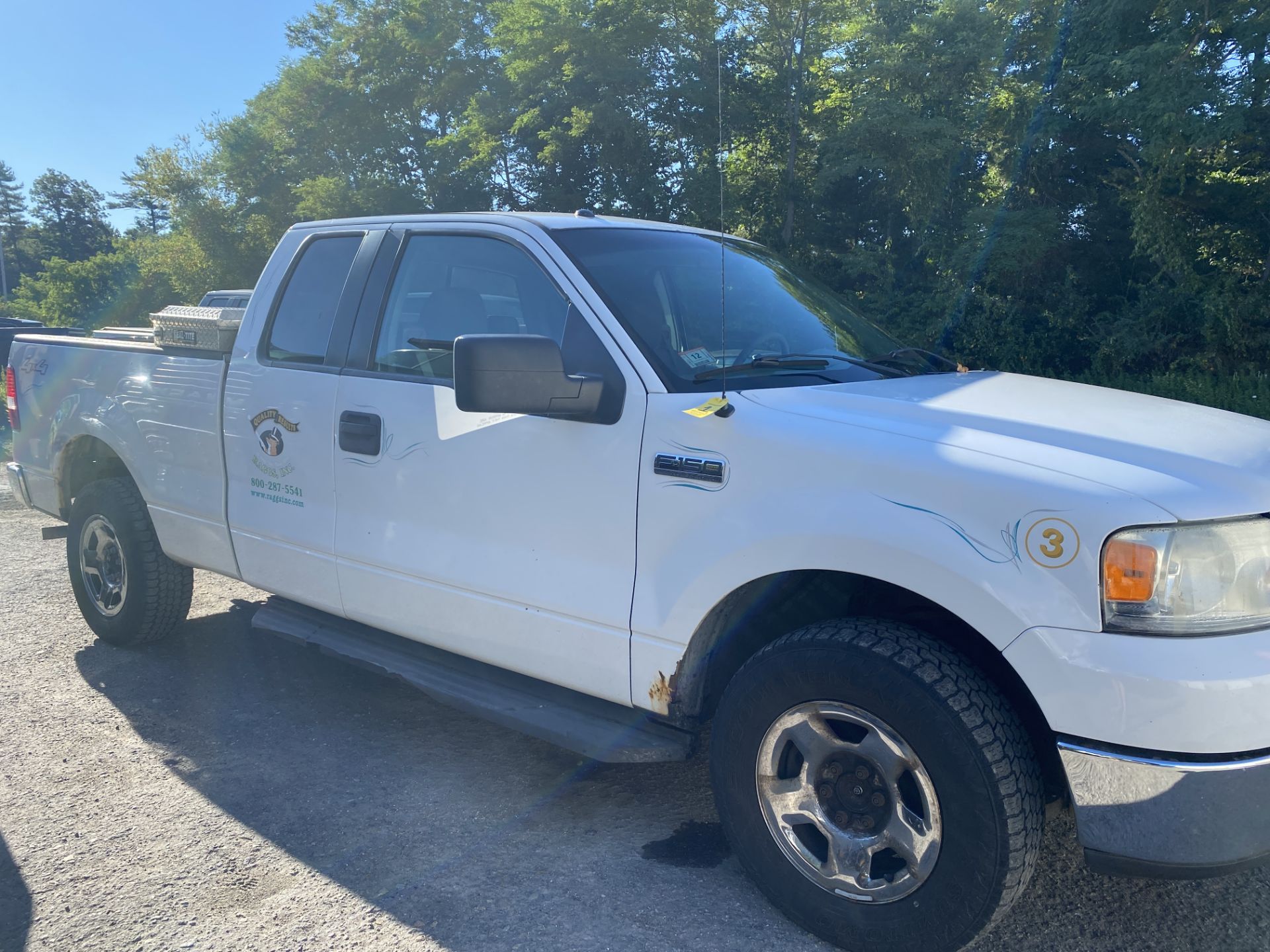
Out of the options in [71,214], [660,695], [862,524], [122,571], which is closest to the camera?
[862,524]

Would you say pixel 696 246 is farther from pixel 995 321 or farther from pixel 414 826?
pixel 995 321

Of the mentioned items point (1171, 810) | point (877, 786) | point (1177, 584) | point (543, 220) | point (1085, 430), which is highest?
point (543, 220)

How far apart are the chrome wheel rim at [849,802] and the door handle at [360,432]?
5.87 feet

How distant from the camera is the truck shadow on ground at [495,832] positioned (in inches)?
108

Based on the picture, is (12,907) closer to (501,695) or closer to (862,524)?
(501,695)

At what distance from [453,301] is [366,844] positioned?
6.14ft

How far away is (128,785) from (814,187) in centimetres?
1934

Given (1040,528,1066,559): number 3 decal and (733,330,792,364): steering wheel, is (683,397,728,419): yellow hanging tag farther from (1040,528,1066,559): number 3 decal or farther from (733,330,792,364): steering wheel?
(1040,528,1066,559): number 3 decal

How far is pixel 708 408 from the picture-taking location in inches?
109

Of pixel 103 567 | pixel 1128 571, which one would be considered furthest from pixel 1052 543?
pixel 103 567

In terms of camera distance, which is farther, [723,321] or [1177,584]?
[723,321]

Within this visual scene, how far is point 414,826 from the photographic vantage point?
3346 mm

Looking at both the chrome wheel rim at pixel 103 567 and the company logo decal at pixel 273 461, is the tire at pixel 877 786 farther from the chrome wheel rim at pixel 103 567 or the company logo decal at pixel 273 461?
the chrome wheel rim at pixel 103 567

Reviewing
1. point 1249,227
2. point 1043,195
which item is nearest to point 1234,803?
point 1249,227
